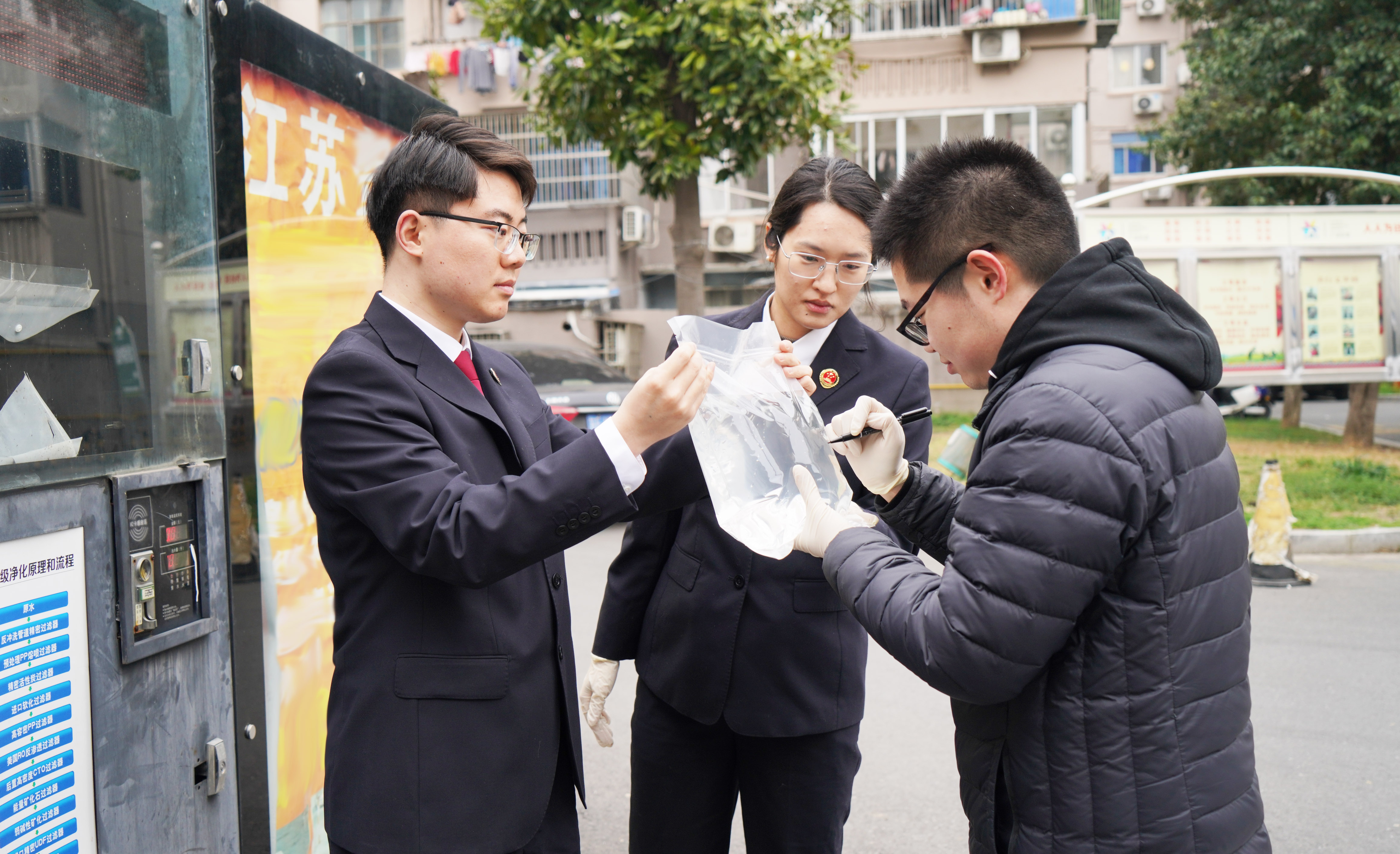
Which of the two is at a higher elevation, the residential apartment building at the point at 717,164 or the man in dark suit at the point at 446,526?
the residential apartment building at the point at 717,164

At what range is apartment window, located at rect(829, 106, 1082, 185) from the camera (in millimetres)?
16719

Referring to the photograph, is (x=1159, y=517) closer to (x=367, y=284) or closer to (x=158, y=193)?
(x=158, y=193)

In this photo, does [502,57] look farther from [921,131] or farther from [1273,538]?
[1273,538]

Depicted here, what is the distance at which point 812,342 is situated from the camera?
230cm

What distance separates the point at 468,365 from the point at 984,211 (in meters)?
0.94

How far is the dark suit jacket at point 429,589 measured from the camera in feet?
4.84

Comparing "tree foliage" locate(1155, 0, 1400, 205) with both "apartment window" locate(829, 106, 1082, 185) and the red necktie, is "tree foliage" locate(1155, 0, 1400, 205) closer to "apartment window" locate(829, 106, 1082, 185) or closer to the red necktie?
"apartment window" locate(829, 106, 1082, 185)

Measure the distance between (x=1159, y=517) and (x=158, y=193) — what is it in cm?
172

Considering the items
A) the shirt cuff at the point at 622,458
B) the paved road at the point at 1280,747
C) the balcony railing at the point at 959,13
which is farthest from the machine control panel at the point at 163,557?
the balcony railing at the point at 959,13

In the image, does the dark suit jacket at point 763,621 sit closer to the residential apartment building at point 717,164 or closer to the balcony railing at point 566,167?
the residential apartment building at point 717,164

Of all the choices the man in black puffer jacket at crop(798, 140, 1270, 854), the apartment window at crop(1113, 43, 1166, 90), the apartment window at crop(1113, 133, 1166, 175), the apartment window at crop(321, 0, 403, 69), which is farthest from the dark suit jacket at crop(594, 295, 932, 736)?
the apartment window at crop(1113, 43, 1166, 90)

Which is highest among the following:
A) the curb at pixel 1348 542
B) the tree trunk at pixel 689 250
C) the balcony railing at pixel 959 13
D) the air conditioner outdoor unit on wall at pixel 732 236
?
the balcony railing at pixel 959 13

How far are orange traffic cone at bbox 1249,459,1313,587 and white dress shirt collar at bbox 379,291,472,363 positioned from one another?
591cm

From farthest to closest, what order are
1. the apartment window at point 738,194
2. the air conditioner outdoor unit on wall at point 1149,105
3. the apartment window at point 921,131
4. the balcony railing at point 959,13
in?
1. the air conditioner outdoor unit on wall at point 1149,105
2. the apartment window at point 738,194
3. the apartment window at point 921,131
4. the balcony railing at point 959,13
